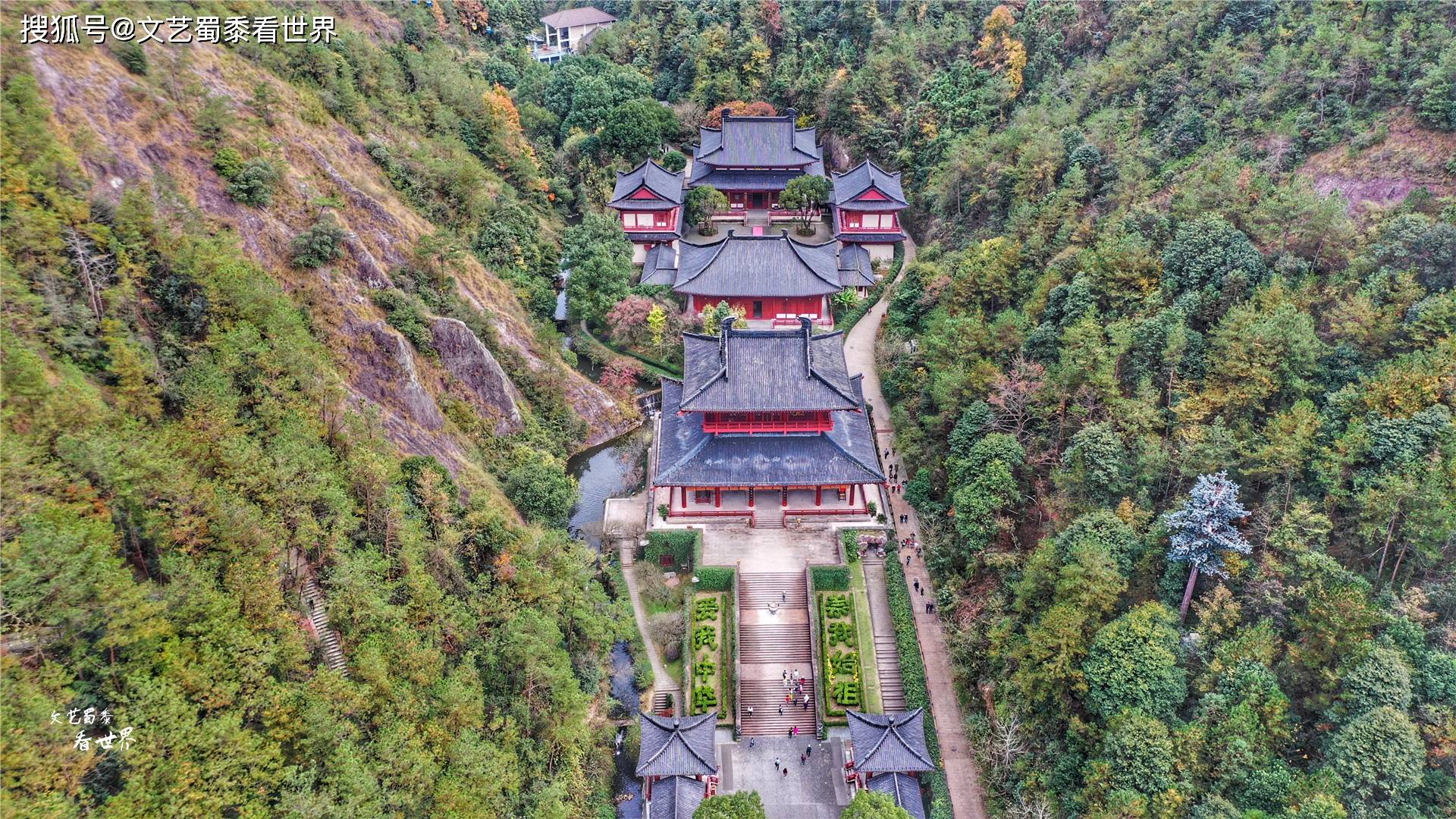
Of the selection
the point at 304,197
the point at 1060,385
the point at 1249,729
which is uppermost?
the point at 304,197

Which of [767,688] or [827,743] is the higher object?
[767,688]

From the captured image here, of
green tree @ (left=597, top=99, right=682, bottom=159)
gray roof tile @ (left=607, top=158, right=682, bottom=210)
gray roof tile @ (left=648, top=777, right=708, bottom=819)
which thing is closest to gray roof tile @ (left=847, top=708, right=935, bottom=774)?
gray roof tile @ (left=648, top=777, right=708, bottom=819)

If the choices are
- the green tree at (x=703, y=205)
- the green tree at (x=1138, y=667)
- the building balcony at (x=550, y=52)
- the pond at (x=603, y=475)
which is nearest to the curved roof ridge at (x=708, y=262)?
the green tree at (x=703, y=205)

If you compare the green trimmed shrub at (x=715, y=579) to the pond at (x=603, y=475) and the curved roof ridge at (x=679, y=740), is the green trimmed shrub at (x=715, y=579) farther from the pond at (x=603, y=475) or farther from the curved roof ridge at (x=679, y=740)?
the curved roof ridge at (x=679, y=740)

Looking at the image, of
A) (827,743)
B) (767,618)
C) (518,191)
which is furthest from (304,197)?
(827,743)

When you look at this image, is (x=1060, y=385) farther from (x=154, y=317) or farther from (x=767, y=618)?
(x=154, y=317)
